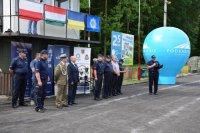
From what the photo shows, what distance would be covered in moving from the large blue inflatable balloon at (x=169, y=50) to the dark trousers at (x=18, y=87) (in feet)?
51.5

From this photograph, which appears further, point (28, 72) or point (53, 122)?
point (28, 72)

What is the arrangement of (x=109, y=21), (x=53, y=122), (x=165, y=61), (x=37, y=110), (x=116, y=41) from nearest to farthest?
(x=53, y=122)
(x=37, y=110)
(x=116, y=41)
(x=165, y=61)
(x=109, y=21)

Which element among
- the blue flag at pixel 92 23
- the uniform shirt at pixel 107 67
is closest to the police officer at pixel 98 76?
the uniform shirt at pixel 107 67

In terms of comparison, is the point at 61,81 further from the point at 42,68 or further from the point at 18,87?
the point at 18,87

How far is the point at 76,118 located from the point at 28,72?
4057 millimetres

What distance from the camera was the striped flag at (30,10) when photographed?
60.5ft

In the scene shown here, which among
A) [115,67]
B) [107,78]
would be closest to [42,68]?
[107,78]

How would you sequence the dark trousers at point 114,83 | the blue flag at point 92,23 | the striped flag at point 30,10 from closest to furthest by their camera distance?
the striped flag at point 30,10 < the dark trousers at point 114,83 < the blue flag at point 92,23

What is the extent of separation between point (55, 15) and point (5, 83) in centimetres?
382

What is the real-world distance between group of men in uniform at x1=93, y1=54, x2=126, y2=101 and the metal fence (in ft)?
10.9

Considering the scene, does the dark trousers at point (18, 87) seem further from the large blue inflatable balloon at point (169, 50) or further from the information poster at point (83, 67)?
the large blue inflatable balloon at point (169, 50)

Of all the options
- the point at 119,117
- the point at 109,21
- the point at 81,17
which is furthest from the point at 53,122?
the point at 109,21

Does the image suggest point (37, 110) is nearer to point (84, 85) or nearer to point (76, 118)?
point (76, 118)

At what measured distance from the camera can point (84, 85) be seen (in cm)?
2161
